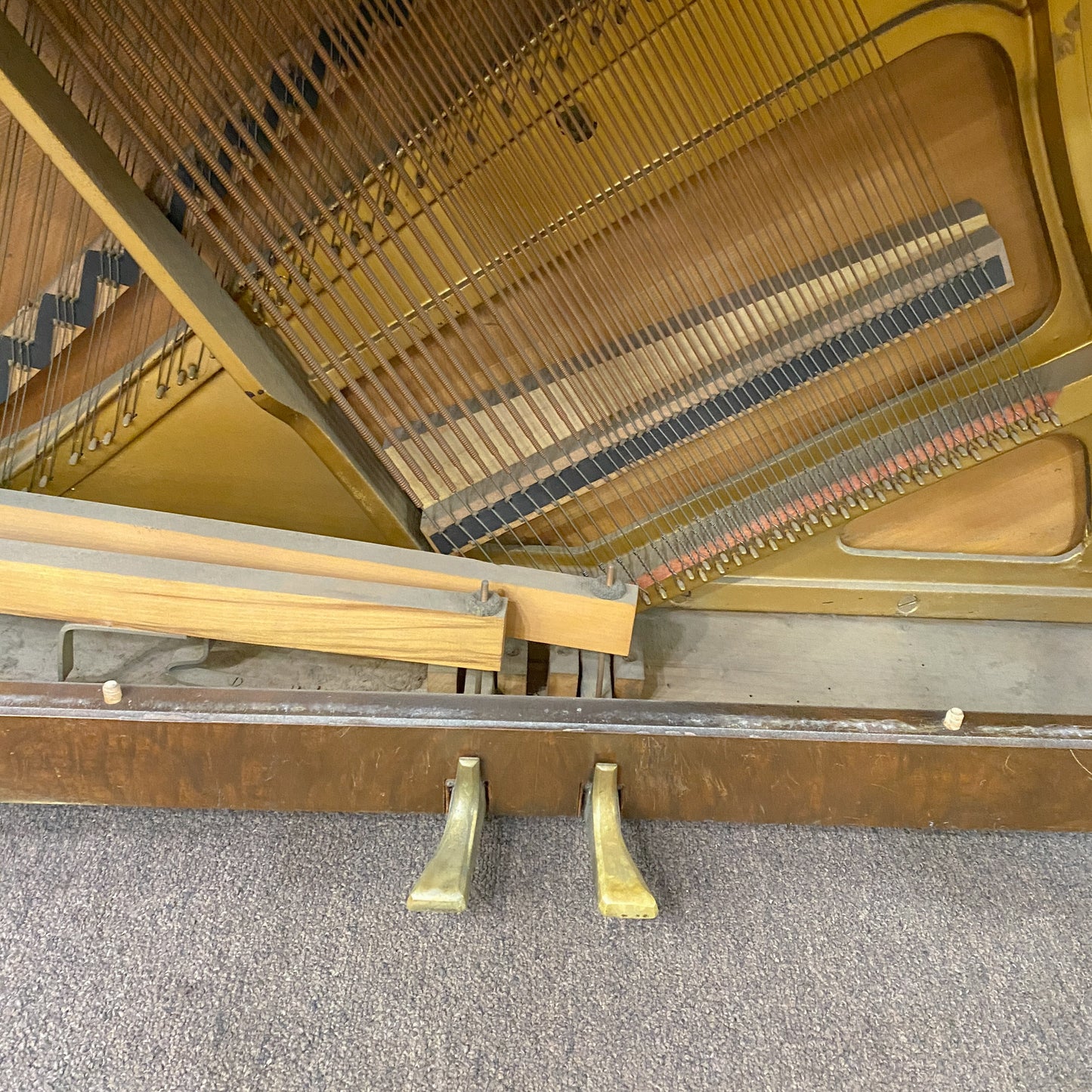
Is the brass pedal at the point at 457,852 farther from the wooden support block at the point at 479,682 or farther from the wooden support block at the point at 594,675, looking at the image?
the wooden support block at the point at 594,675

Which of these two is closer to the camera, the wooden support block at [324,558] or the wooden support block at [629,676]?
the wooden support block at [324,558]

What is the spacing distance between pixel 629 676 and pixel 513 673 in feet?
0.71

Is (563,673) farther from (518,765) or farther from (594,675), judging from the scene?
(518,765)

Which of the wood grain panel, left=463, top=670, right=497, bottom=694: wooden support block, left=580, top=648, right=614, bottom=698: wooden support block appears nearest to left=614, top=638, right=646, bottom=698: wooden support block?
left=580, top=648, right=614, bottom=698: wooden support block

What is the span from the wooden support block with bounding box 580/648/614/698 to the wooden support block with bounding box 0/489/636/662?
0.35 ft

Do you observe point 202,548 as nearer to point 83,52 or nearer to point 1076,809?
point 83,52

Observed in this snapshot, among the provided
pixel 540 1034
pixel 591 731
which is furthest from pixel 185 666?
pixel 540 1034

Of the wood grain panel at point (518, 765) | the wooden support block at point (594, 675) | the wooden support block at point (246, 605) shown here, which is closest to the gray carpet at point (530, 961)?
the wood grain panel at point (518, 765)

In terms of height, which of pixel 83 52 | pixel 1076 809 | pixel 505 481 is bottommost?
pixel 1076 809

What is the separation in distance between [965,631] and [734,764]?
659 millimetres

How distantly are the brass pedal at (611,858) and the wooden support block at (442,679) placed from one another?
0.30 metres

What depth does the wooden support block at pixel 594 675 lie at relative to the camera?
152 cm

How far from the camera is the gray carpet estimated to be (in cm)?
136

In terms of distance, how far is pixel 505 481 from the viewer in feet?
4.89
